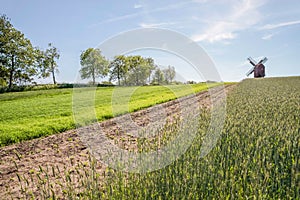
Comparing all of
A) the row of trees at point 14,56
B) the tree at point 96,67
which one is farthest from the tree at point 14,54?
the tree at point 96,67

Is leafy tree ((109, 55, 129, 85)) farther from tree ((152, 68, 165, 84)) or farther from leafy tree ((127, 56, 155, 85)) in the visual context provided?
tree ((152, 68, 165, 84))

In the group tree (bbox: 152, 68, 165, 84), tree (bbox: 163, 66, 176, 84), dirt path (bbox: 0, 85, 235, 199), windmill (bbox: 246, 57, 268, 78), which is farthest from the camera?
windmill (bbox: 246, 57, 268, 78)

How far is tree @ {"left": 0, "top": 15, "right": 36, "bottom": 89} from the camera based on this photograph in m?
38.0

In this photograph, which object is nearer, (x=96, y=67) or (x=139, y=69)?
(x=139, y=69)

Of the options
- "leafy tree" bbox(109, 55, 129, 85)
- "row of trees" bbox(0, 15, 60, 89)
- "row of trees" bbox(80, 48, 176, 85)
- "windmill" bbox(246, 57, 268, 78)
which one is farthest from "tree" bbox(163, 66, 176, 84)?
"windmill" bbox(246, 57, 268, 78)

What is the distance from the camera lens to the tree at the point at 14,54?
38031mm

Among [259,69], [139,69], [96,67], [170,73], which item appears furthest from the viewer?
[259,69]

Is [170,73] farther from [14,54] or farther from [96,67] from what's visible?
[14,54]

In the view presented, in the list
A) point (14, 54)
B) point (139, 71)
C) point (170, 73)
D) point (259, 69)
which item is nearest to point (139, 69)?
point (139, 71)

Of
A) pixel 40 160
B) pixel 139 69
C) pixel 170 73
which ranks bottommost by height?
pixel 40 160

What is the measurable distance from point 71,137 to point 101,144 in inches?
54.9

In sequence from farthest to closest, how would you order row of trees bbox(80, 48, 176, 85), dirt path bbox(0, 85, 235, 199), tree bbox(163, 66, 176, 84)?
row of trees bbox(80, 48, 176, 85) → tree bbox(163, 66, 176, 84) → dirt path bbox(0, 85, 235, 199)

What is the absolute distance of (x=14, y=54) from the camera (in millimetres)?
38938

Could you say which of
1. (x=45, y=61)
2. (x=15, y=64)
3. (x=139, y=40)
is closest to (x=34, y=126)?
(x=139, y=40)
